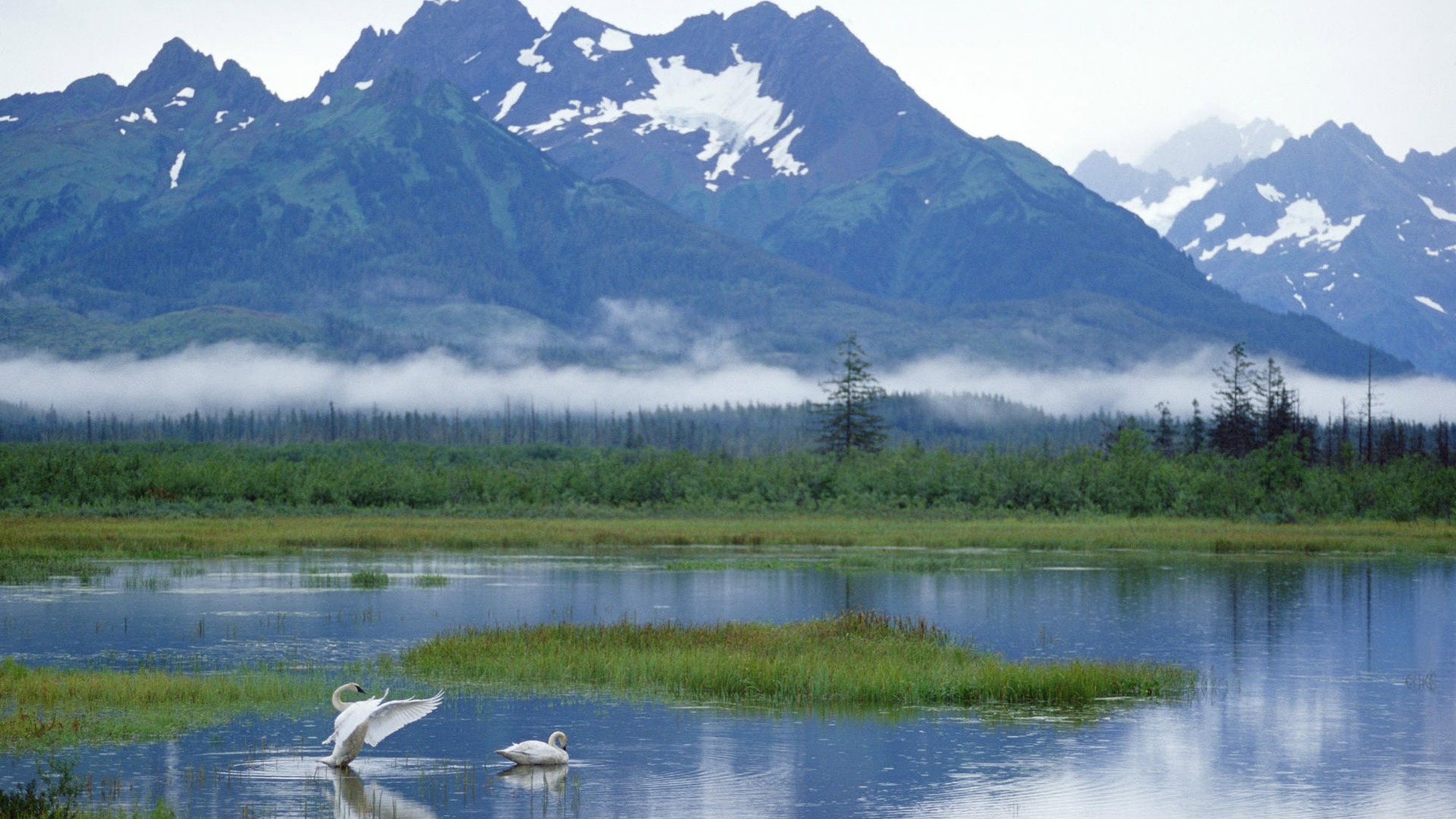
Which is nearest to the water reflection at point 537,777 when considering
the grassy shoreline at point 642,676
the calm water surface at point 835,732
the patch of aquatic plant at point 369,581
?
the calm water surface at point 835,732

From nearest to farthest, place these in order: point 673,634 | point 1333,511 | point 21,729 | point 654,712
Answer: point 21,729 → point 654,712 → point 673,634 → point 1333,511

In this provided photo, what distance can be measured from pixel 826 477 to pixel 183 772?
109218mm

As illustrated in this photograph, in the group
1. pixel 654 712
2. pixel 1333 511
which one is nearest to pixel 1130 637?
pixel 654 712

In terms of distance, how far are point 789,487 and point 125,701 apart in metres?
104

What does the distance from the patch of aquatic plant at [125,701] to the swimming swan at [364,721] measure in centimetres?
439

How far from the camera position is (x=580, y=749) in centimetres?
3156

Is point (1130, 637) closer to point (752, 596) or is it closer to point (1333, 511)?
point (752, 596)

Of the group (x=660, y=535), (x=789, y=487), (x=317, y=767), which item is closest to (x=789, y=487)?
(x=789, y=487)

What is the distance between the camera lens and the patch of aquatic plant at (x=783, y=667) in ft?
125

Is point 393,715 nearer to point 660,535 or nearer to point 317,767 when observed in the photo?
point 317,767

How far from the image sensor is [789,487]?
13688 cm

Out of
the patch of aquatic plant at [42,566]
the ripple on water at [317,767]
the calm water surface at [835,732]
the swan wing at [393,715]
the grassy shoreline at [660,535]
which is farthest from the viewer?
the grassy shoreline at [660,535]

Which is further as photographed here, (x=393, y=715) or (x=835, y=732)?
(x=835, y=732)

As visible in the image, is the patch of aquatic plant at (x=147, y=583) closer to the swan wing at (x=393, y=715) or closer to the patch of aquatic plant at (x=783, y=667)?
the patch of aquatic plant at (x=783, y=667)
